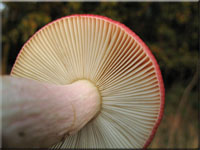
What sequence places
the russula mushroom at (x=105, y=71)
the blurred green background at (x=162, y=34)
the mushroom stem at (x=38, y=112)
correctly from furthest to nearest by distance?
the blurred green background at (x=162, y=34) → the russula mushroom at (x=105, y=71) → the mushroom stem at (x=38, y=112)

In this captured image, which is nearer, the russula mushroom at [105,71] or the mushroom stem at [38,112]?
the mushroom stem at [38,112]

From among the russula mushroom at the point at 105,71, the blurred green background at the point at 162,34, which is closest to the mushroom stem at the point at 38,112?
the russula mushroom at the point at 105,71

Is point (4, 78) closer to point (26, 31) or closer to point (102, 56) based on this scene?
point (102, 56)

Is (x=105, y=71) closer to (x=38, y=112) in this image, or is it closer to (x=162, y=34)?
(x=38, y=112)

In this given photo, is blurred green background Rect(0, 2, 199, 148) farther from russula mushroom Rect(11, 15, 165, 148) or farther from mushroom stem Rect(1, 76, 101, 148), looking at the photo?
mushroom stem Rect(1, 76, 101, 148)

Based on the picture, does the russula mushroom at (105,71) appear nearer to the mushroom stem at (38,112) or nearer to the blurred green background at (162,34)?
the mushroom stem at (38,112)

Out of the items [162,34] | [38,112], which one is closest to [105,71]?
[38,112]

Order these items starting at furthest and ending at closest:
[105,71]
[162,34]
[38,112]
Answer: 1. [162,34]
2. [105,71]
3. [38,112]
